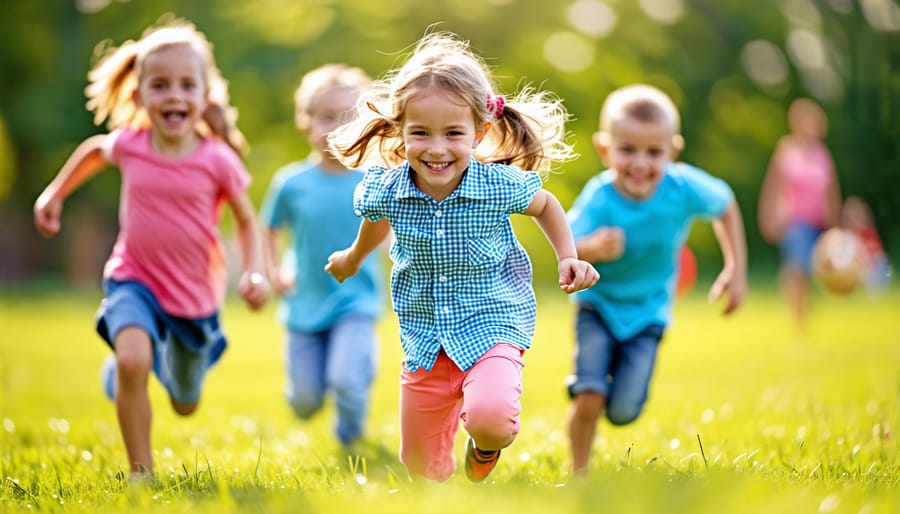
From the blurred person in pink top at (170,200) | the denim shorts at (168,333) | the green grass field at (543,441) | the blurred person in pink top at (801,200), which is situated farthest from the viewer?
the blurred person in pink top at (801,200)

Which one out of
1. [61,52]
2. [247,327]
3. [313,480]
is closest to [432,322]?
[313,480]

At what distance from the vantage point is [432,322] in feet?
13.8

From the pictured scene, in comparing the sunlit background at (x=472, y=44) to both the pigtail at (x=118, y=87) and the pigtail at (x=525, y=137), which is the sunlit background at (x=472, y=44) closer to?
the pigtail at (x=118, y=87)

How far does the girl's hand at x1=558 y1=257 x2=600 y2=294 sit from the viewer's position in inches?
153

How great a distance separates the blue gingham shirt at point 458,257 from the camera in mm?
4105

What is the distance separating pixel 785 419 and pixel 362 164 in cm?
293

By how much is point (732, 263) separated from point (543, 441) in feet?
4.44

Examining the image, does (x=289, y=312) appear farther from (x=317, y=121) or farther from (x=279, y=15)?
(x=279, y=15)

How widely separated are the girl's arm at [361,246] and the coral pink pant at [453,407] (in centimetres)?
47

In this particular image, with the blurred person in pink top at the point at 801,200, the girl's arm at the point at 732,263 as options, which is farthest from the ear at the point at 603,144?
the blurred person in pink top at the point at 801,200

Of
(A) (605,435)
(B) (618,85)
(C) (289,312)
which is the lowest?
(B) (618,85)

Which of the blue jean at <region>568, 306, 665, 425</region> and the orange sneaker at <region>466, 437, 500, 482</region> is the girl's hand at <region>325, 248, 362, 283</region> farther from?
the blue jean at <region>568, 306, 665, 425</region>

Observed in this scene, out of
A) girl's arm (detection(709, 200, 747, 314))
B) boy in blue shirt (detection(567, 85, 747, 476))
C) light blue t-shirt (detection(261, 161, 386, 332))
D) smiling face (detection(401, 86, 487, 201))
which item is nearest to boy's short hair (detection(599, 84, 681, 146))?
boy in blue shirt (detection(567, 85, 747, 476))

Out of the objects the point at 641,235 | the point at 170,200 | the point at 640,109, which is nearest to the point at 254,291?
the point at 170,200
